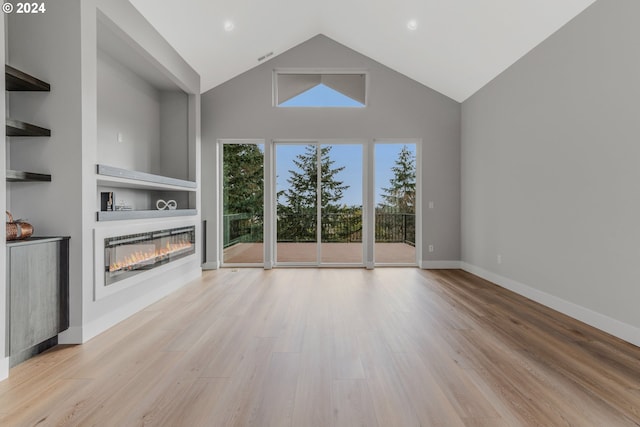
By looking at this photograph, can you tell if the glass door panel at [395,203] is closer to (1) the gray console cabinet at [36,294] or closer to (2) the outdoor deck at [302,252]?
(2) the outdoor deck at [302,252]

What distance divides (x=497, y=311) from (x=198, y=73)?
5022 millimetres

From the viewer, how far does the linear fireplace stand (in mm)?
2998

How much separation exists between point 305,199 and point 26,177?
3.91m

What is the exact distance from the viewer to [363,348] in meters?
2.46

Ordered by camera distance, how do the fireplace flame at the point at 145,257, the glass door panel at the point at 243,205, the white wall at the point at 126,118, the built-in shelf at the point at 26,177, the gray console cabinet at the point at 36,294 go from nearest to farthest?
the gray console cabinet at the point at 36,294
the built-in shelf at the point at 26,177
the fireplace flame at the point at 145,257
the white wall at the point at 126,118
the glass door panel at the point at 243,205

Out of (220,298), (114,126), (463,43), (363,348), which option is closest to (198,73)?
(114,126)

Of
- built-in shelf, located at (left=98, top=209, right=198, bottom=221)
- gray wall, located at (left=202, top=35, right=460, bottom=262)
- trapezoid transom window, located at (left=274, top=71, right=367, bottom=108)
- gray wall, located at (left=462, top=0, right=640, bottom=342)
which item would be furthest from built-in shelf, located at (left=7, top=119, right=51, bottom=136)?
gray wall, located at (left=462, top=0, right=640, bottom=342)

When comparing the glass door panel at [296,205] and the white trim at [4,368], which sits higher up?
the glass door panel at [296,205]

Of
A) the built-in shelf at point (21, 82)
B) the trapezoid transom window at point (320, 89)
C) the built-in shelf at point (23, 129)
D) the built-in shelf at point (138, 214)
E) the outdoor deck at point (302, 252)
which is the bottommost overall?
the outdoor deck at point (302, 252)

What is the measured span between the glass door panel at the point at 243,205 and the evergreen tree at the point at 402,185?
2211 millimetres

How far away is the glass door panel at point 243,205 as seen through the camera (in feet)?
19.0

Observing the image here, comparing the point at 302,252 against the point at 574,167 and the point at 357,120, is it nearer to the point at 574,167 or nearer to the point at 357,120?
the point at 357,120

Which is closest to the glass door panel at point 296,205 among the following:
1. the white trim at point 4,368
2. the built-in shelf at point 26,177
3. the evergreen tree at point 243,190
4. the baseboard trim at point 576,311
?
the evergreen tree at point 243,190

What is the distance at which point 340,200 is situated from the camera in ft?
19.1
